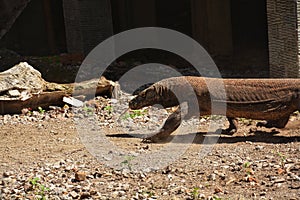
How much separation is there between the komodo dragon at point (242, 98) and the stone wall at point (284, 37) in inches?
78.5

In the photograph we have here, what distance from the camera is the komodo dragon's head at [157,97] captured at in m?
9.91

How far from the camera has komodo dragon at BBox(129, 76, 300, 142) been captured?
934 cm

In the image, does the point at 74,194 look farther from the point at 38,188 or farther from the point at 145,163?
the point at 145,163

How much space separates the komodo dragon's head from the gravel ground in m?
0.40

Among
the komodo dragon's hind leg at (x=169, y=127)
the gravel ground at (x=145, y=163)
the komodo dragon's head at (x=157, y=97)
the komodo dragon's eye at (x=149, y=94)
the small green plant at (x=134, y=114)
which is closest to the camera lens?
the gravel ground at (x=145, y=163)

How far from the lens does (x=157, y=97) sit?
32.8 ft

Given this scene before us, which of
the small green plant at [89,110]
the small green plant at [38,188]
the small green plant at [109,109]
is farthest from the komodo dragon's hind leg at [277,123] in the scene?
the small green plant at [38,188]

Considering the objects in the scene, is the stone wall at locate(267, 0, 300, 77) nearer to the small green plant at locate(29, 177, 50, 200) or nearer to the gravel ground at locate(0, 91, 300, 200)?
the gravel ground at locate(0, 91, 300, 200)

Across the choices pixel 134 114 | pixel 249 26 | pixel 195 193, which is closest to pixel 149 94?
pixel 134 114

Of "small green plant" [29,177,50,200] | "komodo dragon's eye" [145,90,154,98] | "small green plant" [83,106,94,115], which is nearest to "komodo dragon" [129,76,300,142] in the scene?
"komodo dragon's eye" [145,90,154,98]

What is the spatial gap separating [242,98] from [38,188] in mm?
3075

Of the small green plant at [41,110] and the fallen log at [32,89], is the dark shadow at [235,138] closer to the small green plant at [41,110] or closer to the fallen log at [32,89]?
the small green plant at [41,110]

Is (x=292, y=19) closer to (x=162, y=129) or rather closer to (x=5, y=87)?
(x=162, y=129)

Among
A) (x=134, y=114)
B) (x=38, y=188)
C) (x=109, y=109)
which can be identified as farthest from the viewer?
(x=109, y=109)
